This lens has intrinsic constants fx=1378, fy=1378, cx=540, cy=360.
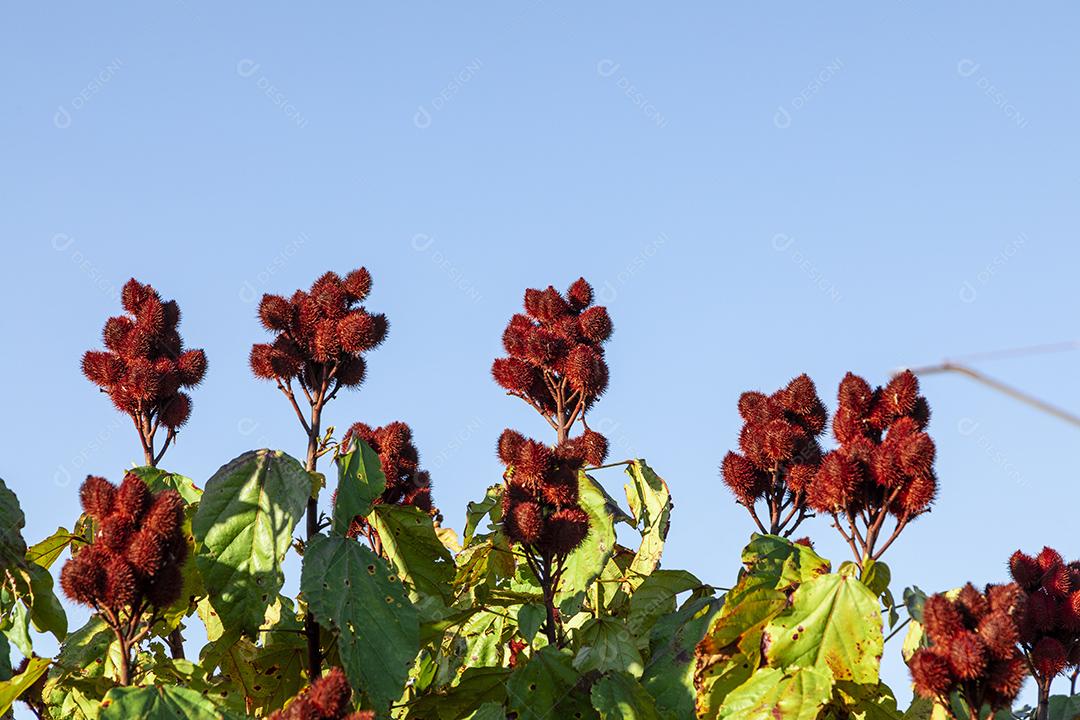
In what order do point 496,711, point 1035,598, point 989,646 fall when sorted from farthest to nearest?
point 1035,598, point 496,711, point 989,646

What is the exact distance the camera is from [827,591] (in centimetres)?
636

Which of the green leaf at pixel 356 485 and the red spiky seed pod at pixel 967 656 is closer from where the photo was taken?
the red spiky seed pod at pixel 967 656

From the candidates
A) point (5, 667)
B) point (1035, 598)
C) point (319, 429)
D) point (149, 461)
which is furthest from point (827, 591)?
point (149, 461)

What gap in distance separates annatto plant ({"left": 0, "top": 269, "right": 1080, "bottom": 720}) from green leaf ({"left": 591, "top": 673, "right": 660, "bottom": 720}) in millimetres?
13

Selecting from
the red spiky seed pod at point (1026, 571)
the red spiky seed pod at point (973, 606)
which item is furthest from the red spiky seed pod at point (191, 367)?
the red spiky seed pod at point (973, 606)

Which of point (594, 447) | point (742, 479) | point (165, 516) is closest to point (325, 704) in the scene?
point (165, 516)

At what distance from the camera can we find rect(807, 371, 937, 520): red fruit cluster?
21.2 feet

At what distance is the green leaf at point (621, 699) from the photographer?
19.7ft

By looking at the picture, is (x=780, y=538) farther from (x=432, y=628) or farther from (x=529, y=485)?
(x=432, y=628)

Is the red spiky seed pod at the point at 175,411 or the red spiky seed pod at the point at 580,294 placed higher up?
the red spiky seed pod at the point at 580,294

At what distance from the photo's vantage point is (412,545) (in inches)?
294

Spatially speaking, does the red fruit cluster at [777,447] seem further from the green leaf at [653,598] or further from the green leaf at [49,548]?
the green leaf at [49,548]

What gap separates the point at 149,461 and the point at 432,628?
11.1 ft

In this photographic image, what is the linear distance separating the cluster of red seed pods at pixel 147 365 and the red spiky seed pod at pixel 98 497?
3.57 m
